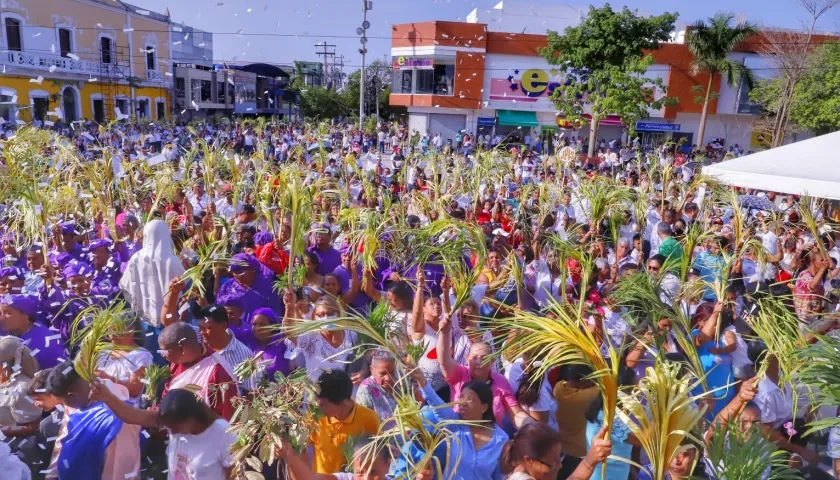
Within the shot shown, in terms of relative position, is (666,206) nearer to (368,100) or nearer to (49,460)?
(49,460)

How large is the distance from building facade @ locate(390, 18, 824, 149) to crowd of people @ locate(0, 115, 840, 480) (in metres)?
21.5

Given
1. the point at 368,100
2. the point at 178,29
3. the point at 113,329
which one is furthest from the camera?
the point at 368,100

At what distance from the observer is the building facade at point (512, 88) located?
27.2 meters

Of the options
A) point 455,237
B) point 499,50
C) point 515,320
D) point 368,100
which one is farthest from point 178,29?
point 515,320

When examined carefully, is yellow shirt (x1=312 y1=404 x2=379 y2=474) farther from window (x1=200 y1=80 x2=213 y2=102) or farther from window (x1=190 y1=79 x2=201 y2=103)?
window (x1=200 y1=80 x2=213 y2=102)

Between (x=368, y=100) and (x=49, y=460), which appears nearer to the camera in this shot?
(x=49, y=460)

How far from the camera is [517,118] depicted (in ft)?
92.6

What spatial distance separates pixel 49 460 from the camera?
298 centimetres

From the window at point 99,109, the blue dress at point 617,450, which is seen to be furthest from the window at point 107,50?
the blue dress at point 617,450

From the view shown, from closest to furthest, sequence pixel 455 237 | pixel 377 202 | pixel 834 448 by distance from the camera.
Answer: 1. pixel 834 448
2. pixel 455 237
3. pixel 377 202

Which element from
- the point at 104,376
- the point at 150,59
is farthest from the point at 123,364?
the point at 150,59

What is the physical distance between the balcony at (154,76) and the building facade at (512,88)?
475 inches

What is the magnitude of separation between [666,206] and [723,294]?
513 cm

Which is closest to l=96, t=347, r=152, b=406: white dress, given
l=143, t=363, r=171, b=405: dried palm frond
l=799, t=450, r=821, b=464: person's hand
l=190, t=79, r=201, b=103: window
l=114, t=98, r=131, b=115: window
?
l=143, t=363, r=171, b=405: dried palm frond
